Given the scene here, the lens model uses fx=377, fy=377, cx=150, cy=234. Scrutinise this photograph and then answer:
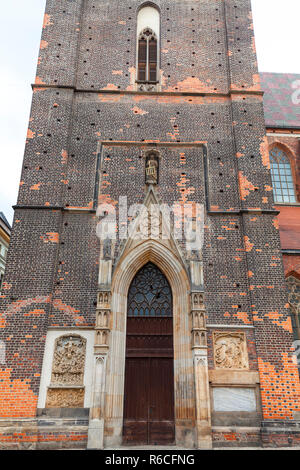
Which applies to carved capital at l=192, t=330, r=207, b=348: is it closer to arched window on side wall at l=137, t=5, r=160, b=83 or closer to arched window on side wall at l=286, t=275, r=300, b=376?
arched window on side wall at l=286, t=275, r=300, b=376

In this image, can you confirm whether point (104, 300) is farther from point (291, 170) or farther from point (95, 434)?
point (291, 170)

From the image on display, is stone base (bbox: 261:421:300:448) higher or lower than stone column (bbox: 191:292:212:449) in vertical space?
lower

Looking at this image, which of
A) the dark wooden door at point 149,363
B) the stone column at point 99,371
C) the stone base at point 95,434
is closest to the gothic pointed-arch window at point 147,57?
the dark wooden door at point 149,363

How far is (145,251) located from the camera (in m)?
10.6

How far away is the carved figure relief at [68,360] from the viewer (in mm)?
9414

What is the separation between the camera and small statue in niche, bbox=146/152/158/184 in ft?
37.8

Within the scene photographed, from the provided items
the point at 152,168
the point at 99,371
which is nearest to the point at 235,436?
the point at 99,371

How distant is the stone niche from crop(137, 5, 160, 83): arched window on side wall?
29.8 feet

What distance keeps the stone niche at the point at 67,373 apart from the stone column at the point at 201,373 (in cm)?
284

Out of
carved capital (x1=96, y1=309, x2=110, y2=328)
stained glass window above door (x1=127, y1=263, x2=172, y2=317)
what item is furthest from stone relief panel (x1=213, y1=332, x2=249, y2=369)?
carved capital (x1=96, y1=309, x2=110, y2=328)

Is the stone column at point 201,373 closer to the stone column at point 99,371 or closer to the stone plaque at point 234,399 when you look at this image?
the stone plaque at point 234,399

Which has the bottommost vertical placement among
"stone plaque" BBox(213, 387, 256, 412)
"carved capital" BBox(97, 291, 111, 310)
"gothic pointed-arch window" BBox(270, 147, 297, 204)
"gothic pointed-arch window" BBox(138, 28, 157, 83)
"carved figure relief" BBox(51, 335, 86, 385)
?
"stone plaque" BBox(213, 387, 256, 412)

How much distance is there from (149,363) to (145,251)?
3.01 meters
